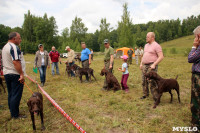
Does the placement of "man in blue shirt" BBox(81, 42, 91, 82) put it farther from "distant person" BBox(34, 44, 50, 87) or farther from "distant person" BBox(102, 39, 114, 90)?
"distant person" BBox(34, 44, 50, 87)

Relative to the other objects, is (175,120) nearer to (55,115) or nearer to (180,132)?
(180,132)

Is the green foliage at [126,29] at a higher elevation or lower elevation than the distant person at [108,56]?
higher

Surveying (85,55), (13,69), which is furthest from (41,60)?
(13,69)

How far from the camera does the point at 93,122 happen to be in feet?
11.1

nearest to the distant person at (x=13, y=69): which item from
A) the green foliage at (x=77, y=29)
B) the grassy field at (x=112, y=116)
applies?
the grassy field at (x=112, y=116)

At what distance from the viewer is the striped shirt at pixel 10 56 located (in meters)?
3.26

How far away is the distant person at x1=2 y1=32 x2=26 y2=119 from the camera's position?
3.29 meters

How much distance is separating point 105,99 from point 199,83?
3.16 m

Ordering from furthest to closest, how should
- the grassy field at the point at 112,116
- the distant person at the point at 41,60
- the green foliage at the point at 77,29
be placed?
the green foliage at the point at 77,29
the distant person at the point at 41,60
the grassy field at the point at 112,116

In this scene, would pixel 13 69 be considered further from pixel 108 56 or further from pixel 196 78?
pixel 196 78

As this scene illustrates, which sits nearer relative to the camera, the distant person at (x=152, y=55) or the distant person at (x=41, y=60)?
the distant person at (x=152, y=55)

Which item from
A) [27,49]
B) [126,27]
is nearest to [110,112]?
[126,27]

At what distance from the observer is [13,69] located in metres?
3.47

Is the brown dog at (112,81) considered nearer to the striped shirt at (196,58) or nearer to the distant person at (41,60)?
the striped shirt at (196,58)
